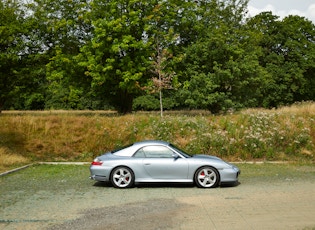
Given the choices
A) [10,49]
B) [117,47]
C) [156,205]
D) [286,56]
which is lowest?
[156,205]

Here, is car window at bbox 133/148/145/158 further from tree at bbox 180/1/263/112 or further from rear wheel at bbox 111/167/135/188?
tree at bbox 180/1/263/112

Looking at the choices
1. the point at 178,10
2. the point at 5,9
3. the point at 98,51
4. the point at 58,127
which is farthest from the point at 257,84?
the point at 5,9

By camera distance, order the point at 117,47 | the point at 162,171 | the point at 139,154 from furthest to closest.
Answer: the point at 117,47
the point at 139,154
the point at 162,171

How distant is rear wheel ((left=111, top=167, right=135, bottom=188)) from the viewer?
11320mm

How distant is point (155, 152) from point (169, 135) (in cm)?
753

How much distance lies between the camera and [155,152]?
11.6m

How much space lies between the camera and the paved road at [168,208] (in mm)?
7223

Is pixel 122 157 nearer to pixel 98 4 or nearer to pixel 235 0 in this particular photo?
pixel 98 4

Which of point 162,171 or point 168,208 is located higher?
point 162,171

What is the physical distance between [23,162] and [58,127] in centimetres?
326

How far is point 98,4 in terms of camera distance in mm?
36719

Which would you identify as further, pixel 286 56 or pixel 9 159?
pixel 286 56

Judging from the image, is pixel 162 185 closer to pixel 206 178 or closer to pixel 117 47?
pixel 206 178

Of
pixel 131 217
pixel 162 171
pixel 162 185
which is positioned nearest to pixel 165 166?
pixel 162 171
